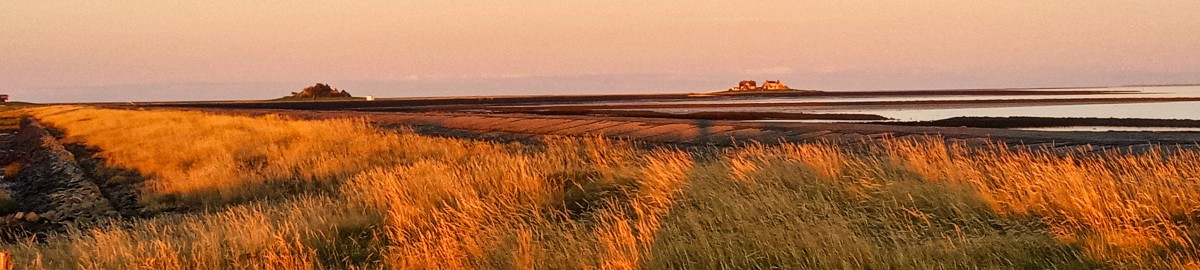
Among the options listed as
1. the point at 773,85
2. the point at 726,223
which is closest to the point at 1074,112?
the point at 726,223

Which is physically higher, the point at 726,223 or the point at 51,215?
the point at 726,223

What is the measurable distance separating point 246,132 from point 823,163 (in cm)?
2512

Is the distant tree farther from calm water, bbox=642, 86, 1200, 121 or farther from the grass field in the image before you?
the grass field

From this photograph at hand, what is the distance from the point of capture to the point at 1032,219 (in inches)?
228

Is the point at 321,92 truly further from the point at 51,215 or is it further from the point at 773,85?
the point at 51,215

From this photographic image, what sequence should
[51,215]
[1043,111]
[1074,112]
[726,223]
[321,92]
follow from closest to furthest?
[726,223] → [51,215] → [1074,112] → [1043,111] → [321,92]

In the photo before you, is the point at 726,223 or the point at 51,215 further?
the point at 51,215

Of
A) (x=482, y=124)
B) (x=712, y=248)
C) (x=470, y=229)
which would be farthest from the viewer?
(x=482, y=124)

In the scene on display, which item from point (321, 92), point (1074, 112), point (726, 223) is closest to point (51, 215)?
point (726, 223)

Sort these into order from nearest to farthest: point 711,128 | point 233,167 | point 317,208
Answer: point 317,208, point 233,167, point 711,128

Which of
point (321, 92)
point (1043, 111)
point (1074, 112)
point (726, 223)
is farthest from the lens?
point (321, 92)

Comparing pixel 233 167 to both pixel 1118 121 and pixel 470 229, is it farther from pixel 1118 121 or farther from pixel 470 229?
pixel 1118 121

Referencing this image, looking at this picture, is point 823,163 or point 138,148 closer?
point 823,163

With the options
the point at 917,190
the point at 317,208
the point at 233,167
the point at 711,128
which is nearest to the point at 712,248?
the point at 917,190
